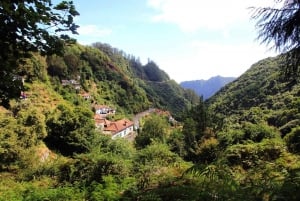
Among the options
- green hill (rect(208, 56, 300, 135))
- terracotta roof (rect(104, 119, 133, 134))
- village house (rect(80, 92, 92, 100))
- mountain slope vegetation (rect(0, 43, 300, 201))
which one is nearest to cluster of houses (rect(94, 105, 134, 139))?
terracotta roof (rect(104, 119, 133, 134))

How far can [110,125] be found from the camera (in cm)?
7050

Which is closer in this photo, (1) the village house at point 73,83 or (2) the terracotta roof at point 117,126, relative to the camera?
(2) the terracotta roof at point 117,126

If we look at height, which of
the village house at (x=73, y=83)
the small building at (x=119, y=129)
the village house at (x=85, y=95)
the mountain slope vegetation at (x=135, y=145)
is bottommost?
the small building at (x=119, y=129)

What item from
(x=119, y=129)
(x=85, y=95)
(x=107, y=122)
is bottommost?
(x=119, y=129)

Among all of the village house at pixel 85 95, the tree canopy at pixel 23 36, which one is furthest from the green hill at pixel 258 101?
the tree canopy at pixel 23 36

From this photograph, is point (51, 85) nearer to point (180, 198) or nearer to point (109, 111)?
point (109, 111)

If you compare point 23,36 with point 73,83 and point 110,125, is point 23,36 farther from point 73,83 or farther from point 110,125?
point 73,83

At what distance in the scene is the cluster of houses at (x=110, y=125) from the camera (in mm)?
66256

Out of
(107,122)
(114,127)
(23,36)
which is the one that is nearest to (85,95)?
→ (107,122)

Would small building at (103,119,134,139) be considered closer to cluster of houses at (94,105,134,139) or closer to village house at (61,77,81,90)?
cluster of houses at (94,105,134,139)

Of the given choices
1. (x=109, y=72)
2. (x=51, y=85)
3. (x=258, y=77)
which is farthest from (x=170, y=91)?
(x=51, y=85)

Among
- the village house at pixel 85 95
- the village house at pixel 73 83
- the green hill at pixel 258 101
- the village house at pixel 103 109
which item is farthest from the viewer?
the village house at pixel 85 95

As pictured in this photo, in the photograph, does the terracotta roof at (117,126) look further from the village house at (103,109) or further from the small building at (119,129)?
the village house at (103,109)

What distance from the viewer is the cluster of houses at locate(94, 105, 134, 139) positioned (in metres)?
66.3
